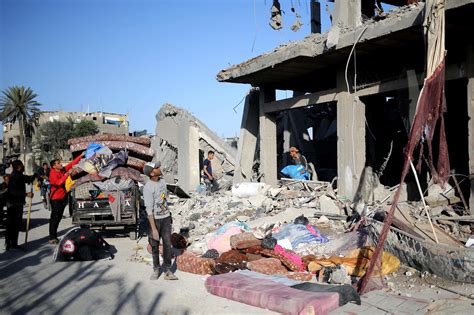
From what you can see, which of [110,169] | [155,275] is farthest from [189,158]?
[155,275]

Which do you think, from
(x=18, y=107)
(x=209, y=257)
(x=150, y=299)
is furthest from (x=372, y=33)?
(x=18, y=107)

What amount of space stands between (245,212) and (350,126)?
331 cm

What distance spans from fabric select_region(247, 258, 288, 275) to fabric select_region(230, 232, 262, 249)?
2.38 feet

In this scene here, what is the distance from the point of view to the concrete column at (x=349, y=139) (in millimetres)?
9922

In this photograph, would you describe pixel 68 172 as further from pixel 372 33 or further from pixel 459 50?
pixel 459 50

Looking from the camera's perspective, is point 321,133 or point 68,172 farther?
point 321,133

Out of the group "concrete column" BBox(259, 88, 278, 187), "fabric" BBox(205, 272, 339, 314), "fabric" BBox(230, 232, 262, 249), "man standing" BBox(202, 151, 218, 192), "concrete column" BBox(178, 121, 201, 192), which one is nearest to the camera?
"fabric" BBox(205, 272, 339, 314)

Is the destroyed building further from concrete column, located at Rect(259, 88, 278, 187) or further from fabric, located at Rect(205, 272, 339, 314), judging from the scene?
fabric, located at Rect(205, 272, 339, 314)

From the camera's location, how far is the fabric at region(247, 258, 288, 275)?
6.15m

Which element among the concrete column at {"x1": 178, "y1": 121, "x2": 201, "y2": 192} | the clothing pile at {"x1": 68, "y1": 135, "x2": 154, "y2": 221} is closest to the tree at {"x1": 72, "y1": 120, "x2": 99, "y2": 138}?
the concrete column at {"x1": 178, "y1": 121, "x2": 201, "y2": 192}

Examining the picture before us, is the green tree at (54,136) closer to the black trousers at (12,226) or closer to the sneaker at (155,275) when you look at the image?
the black trousers at (12,226)

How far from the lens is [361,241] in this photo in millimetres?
7160

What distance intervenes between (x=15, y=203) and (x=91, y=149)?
6.51 ft

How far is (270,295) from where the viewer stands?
4.84 meters
